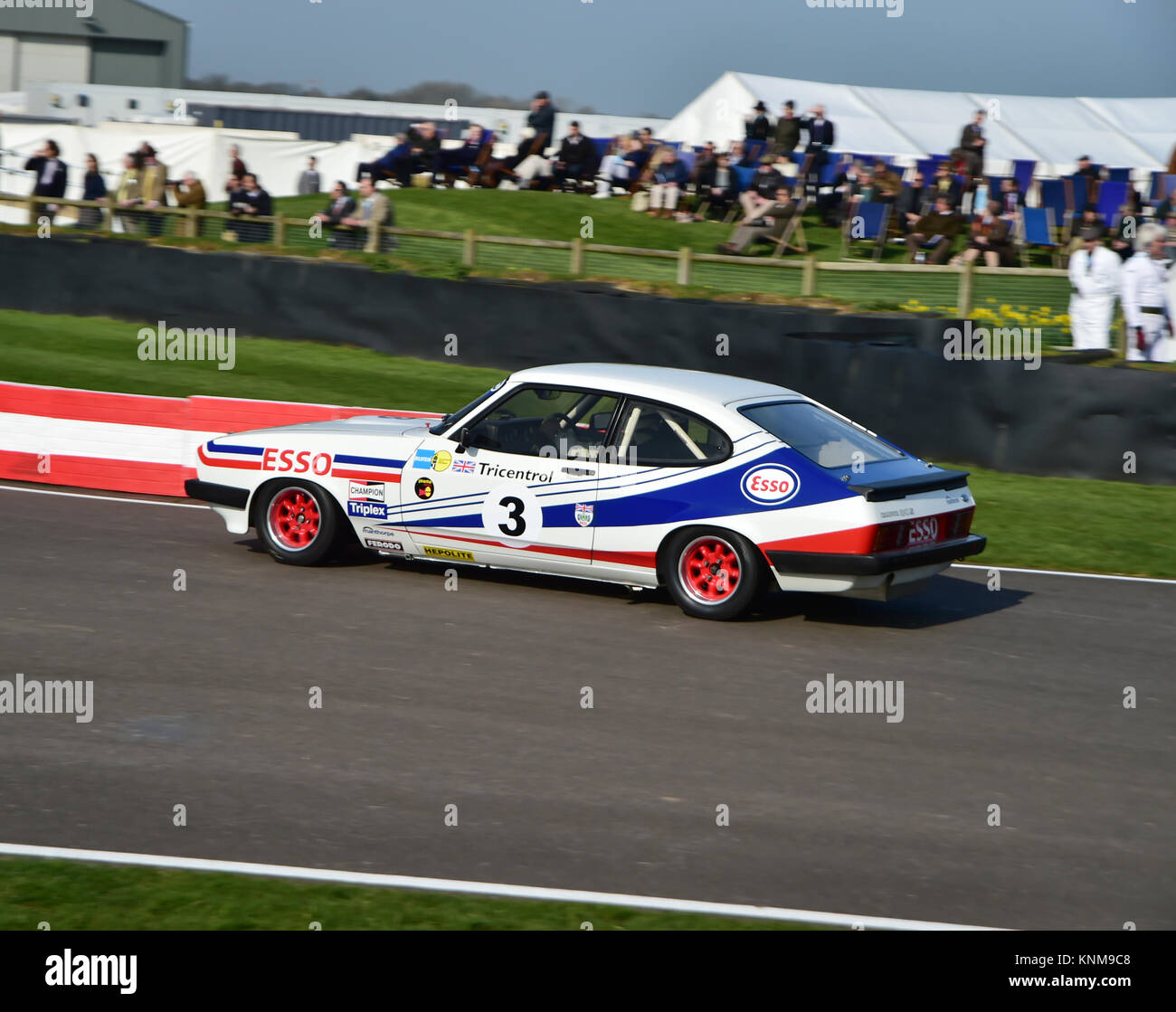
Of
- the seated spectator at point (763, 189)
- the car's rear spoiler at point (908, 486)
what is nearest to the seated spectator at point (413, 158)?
the seated spectator at point (763, 189)

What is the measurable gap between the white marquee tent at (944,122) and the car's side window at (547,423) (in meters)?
19.9

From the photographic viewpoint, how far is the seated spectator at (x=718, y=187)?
24500 mm

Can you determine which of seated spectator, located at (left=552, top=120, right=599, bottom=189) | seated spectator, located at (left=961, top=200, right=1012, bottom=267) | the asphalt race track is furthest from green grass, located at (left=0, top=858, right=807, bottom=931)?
seated spectator, located at (left=552, top=120, right=599, bottom=189)

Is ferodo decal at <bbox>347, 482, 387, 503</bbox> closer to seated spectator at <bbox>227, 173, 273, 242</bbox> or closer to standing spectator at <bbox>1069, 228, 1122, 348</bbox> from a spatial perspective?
standing spectator at <bbox>1069, 228, 1122, 348</bbox>

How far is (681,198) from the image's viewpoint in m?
25.1

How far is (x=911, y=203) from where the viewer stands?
22.7m

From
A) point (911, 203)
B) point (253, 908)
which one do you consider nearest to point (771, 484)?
point (253, 908)

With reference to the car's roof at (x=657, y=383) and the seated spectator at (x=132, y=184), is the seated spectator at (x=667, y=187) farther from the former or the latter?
the car's roof at (x=657, y=383)

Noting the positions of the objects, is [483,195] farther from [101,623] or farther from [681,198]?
[101,623]

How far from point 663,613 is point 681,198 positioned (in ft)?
56.9

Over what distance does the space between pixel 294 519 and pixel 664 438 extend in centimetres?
263

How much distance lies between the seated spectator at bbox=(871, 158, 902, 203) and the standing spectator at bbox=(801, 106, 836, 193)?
1345mm

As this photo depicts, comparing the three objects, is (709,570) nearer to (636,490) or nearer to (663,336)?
(636,490)
